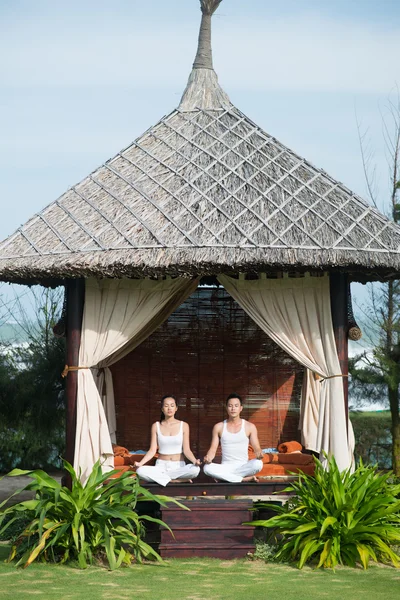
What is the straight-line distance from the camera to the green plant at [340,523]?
21.9ft

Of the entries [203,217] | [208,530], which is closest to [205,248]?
[203,217]

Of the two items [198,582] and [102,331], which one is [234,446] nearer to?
[102,331]

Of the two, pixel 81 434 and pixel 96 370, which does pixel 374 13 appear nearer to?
pixel 96 370

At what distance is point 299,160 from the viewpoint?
852 centimetres

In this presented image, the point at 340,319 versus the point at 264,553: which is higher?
the point at 340,319

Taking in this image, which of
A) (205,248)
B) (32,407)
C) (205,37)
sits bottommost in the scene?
(32,407)

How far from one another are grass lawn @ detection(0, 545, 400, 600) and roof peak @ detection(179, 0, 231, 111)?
440cm

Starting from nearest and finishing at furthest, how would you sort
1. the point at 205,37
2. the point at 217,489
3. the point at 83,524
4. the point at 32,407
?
the point at 83,524, the point at 217,489, the point at 205,37, the point at 32,407

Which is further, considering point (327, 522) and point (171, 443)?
point (171, 443)

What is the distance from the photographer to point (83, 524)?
670cm

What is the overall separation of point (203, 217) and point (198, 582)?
2929 mm

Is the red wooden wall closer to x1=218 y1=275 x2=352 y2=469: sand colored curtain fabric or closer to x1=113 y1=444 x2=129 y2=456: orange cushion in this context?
x1=113 y1=444 x2=129 y2=456: orange cushion

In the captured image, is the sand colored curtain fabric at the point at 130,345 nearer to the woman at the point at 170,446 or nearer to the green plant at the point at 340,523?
the woman at the point at 170,446

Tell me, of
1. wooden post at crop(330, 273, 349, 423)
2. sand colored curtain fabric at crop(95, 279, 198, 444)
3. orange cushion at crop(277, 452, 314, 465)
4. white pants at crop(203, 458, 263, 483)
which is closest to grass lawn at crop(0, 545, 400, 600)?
white pants at crop(203, 458, 263, 483)
